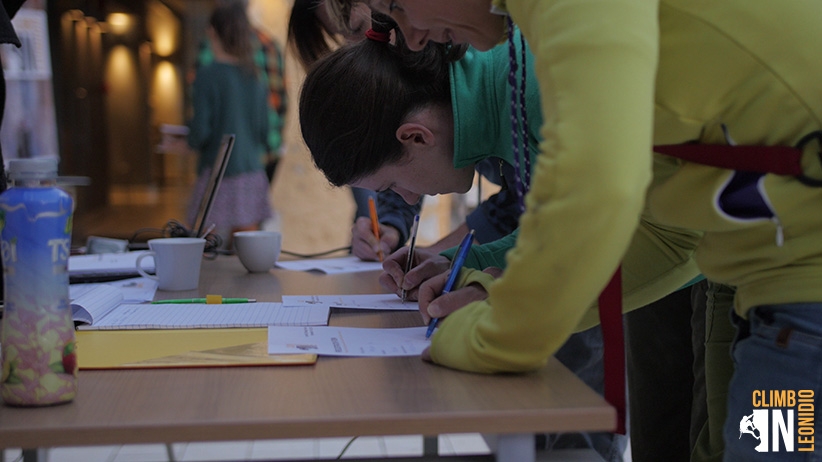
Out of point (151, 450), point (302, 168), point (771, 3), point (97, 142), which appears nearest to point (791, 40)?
point (771, 3)

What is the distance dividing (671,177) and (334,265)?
1.00 m

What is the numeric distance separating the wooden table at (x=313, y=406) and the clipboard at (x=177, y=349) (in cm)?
2

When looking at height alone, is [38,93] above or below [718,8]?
above

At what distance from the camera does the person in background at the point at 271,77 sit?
12.7 ft

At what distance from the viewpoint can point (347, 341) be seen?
2.98ft

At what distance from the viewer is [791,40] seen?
72 centimetres

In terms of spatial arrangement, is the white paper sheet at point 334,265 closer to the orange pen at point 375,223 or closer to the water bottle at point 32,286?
the orange pen at point 375,223

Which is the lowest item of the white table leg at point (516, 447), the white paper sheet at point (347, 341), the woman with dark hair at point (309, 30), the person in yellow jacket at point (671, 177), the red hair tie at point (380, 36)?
the white table leg at point (516, 447)

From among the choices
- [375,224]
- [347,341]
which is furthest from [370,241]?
[347,341]

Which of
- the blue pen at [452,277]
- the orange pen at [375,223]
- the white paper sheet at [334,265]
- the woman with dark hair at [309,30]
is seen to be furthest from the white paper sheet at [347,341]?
the woman with dark hair at [309,30]

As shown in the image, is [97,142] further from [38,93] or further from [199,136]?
[199,136]

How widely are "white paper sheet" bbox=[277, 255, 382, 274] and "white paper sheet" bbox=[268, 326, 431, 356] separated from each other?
2.02 ft

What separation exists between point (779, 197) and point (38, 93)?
502cm

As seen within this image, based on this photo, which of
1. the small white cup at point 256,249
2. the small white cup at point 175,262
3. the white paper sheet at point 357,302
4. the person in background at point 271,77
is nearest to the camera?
the white paper sheet at point 357,302
